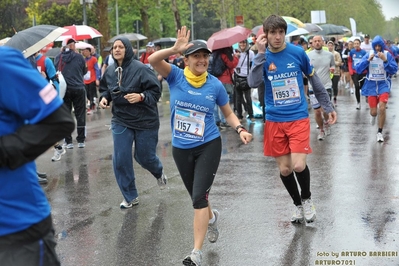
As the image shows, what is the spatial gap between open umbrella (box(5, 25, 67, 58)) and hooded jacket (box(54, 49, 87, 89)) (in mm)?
3874

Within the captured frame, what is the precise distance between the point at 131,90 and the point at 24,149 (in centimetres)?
496

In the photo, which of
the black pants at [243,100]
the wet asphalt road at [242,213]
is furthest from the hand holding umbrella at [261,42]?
the black pants at [243,100]

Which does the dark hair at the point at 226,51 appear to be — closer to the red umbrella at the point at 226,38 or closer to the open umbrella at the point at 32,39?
the red umbrella at the point at 226,38

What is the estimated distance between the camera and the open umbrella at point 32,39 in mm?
8234

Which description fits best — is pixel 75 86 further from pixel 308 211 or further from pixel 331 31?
pixel 331 31

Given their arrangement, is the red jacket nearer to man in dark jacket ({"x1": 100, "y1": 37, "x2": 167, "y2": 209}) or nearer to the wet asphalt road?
the wet asphalt road

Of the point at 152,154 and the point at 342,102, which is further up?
the point at 152,154

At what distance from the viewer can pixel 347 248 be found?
19.6 ft

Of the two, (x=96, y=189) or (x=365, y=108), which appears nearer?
(x=96, y=189)

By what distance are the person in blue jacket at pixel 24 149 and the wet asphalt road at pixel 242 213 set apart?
112 inches

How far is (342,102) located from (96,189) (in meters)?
14.2

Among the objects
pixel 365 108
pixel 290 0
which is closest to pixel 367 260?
pixel 365 108

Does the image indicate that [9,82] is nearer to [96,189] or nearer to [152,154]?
[152,154]

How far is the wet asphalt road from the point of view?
5.94m
